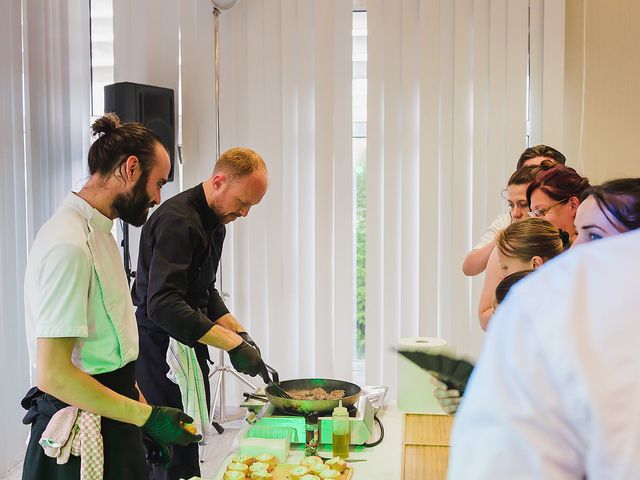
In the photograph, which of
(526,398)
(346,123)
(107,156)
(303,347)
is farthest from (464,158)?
(526,398)

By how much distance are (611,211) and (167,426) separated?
1.20m

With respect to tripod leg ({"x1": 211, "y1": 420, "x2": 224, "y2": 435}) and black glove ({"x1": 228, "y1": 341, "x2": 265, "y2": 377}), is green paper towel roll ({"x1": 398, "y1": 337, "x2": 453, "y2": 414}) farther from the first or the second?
tripod leg ({"x1": 211, "y1": 420, "x2": 224, "y2": 435})

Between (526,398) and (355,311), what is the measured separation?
3789mm

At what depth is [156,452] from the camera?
205 cm

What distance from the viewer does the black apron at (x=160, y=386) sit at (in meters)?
2.56

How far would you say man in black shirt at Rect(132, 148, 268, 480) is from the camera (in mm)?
2344

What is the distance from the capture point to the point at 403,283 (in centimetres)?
411

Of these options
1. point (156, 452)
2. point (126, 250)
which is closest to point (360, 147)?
point (126, 250)

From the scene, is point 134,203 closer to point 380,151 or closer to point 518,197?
point 518,197

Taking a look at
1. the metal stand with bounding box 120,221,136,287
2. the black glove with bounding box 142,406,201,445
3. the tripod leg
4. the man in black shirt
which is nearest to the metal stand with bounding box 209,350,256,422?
the tripod leg

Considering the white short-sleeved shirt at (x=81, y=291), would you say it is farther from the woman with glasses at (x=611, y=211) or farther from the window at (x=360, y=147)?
the window at (x=360, y=147)

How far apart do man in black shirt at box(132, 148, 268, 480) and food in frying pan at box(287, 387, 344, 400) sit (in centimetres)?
19

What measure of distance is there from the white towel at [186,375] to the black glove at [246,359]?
28 centimetres

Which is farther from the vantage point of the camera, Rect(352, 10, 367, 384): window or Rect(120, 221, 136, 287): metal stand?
Rect(352, 10, 367, 384): window
